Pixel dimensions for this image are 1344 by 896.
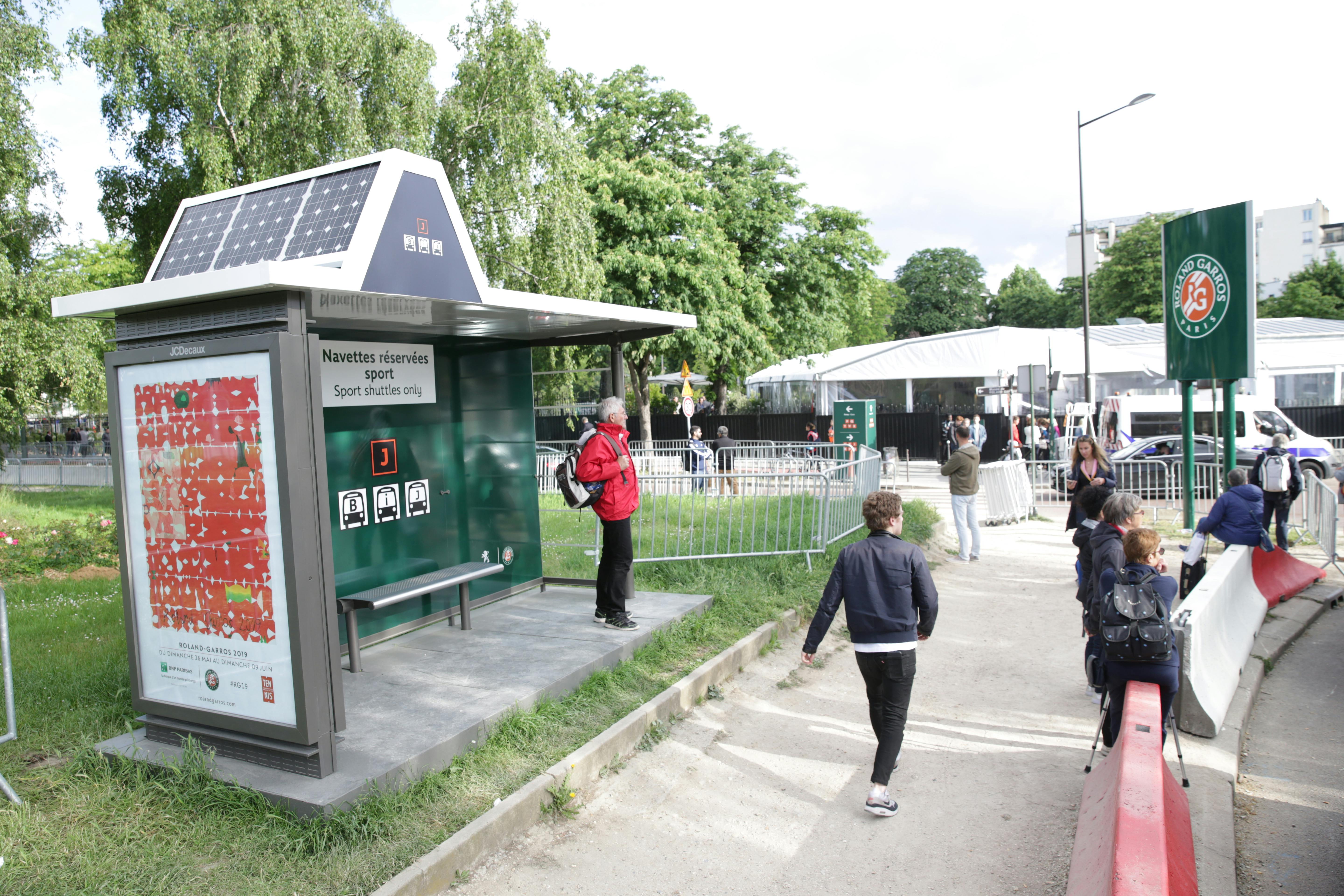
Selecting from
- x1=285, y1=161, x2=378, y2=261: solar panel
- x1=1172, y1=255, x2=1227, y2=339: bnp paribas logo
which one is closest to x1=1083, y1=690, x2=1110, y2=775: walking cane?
x1=285, y1=161, x2=378, y2=261: solar panel

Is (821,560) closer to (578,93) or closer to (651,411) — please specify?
(578,93)

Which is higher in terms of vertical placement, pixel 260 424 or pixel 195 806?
pixel 260 424

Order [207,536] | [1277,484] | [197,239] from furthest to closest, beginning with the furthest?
[1277,484]
[197,239]
[207,536]

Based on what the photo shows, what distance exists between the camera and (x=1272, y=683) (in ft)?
21.9

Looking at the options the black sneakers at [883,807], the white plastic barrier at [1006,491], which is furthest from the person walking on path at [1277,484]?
the black sneakers at [883,807]

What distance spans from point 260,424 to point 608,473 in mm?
3006

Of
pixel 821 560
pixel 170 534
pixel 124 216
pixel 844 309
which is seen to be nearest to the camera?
pixel 170 534

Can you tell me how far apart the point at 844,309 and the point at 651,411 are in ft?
39.1

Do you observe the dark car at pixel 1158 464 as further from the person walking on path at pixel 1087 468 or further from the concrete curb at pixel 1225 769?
the concrete curb at pixel 1225 769

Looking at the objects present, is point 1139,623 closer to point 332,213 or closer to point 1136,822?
point 1136,822

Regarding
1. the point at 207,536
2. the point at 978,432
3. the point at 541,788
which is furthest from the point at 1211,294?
the point at 978,432

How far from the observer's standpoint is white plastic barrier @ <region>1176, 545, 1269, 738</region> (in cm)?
530

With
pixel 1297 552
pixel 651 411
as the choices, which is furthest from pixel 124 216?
pixel 651 411

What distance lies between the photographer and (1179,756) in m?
4.43
